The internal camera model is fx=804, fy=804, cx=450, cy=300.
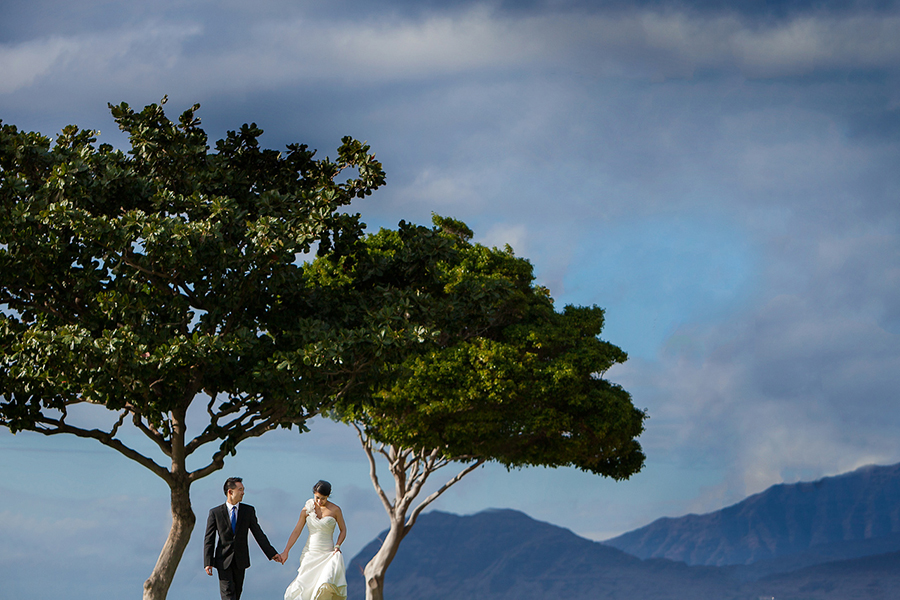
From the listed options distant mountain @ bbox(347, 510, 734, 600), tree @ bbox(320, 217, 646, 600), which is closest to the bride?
tree @ bbox(320, 217, 646, 600)

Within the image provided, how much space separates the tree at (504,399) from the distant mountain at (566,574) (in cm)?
854

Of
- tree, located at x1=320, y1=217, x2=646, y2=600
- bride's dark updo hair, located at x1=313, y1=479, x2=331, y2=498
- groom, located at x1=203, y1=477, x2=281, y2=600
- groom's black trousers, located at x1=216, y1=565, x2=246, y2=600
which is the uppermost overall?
tree, located at x1=320, y1=217, x2=646, y2=600

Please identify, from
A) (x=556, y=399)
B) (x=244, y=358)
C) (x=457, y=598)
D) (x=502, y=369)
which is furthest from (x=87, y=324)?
(x=457, y=598)

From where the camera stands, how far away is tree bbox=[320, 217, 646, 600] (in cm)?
1855

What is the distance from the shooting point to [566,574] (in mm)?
36594

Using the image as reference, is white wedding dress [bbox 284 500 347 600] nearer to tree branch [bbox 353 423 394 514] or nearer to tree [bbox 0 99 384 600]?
tree [bbox 0 99 384 600]

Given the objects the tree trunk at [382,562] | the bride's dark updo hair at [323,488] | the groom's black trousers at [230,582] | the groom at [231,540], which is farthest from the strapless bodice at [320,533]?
the tree trunk at [382,562]

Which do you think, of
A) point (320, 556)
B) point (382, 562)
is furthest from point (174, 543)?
point (382, 562)

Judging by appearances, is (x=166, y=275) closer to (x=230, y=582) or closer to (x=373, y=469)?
(x=230, y=582)

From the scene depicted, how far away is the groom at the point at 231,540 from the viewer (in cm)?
1057

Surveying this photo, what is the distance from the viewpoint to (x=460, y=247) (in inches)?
838

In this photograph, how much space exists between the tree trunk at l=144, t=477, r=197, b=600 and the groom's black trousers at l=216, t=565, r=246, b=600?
2113 millimetres

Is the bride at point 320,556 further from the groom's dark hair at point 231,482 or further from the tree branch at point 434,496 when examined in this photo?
the tree branch at point 434,496

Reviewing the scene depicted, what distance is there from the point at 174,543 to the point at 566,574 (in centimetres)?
2729
